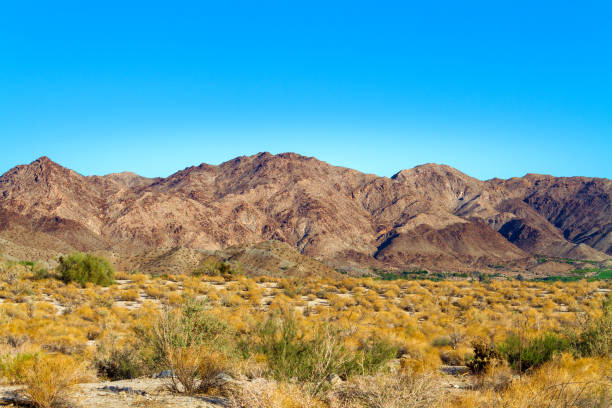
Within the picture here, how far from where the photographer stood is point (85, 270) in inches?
1060

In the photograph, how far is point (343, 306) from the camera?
→ 21109mm

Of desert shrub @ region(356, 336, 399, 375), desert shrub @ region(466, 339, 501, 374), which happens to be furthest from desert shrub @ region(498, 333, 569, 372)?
desert shrub @ region(356, 336, 399, 375)

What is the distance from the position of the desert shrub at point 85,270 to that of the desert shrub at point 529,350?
23590 millimetres

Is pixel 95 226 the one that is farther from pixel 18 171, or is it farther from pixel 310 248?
pixel 310 248

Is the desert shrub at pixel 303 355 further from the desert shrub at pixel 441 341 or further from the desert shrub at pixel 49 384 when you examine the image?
the desert shrub at pixel 441 341

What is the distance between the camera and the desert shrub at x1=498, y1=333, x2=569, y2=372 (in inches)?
388

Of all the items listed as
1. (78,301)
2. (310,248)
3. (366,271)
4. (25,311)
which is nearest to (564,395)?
(25,311)

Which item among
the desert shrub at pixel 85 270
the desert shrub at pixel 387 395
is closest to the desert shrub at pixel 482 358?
the desert shrub at pixel 387 395

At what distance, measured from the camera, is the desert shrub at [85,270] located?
2636 centimetres

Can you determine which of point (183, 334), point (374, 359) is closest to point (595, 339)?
point (374, 359)

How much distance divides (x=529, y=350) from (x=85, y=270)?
25.2m

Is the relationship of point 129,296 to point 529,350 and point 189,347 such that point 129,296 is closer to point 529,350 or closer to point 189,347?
point 189,347

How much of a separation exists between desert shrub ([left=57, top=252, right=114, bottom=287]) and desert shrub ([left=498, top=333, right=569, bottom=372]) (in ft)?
77.4

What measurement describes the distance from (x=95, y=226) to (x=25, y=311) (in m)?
149
